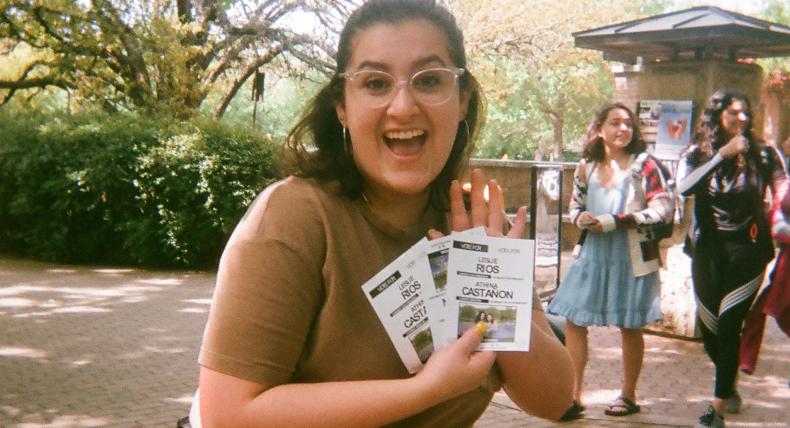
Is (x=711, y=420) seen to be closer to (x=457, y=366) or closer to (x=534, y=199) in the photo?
(x=534, y=199)

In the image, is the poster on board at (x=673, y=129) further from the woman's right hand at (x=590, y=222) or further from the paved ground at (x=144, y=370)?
the woman's right hand at (x=590, y=222)

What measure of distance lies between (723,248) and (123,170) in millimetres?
9010

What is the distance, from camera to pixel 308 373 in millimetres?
1555

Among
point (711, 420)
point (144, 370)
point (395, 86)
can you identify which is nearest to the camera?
point (395, 86)

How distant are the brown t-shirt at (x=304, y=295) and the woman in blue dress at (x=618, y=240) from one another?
12.4ft

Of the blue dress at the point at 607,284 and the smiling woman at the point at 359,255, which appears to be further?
the blue dress at the point at 607,284

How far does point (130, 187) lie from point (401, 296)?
11.1m

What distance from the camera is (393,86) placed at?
1648 millimetres

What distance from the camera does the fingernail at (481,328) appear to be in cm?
154

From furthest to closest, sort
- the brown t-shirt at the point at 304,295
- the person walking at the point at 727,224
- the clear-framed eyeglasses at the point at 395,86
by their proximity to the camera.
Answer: the person walking at the point at 727,224
the clear-framed eyeglasses at the point at 395,86
the brown t-shirt at the point at 304,295

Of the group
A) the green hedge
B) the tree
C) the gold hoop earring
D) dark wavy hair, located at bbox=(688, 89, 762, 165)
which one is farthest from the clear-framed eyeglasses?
the tree

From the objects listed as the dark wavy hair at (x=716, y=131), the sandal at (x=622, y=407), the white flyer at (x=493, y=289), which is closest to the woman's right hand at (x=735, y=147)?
the dark wavy hair at (x=716, y=131)

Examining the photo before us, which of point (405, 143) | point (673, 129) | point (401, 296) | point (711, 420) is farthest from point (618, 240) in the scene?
point (401, 296)

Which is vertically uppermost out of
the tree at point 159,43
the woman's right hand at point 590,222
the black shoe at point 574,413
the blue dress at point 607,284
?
the tree at point 159,43
